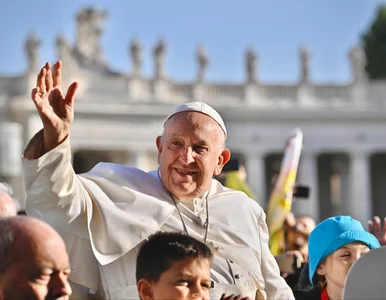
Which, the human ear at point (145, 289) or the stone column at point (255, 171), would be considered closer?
the human ear at point (145, 289)

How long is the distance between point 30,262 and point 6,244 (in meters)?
0.11

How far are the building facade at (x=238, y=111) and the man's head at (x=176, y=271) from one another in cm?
3720

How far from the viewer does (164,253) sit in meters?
3.95

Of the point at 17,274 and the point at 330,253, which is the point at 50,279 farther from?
the point at 330,253

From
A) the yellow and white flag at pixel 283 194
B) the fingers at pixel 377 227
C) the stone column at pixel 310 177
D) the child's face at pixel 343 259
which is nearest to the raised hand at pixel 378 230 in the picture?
the fingers at pixel 377 227

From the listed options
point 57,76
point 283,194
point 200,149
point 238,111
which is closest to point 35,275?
point 57,76

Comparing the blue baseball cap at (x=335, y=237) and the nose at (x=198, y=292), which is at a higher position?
the nose at (x=198, y=292)

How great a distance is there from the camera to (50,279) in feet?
11.0

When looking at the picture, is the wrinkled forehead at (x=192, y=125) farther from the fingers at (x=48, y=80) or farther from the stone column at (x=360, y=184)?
the stone column at (x=360, y=184)

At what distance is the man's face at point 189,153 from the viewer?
4988 mm

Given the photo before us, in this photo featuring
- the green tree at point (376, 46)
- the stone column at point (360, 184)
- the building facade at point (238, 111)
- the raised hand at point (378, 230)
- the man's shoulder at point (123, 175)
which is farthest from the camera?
the green tree at point (376, 46)

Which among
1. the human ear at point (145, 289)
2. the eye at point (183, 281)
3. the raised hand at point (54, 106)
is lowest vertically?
the human ear at point (145, 289)

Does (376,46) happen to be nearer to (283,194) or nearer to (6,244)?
(283,194)

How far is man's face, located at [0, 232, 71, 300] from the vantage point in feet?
10.7
